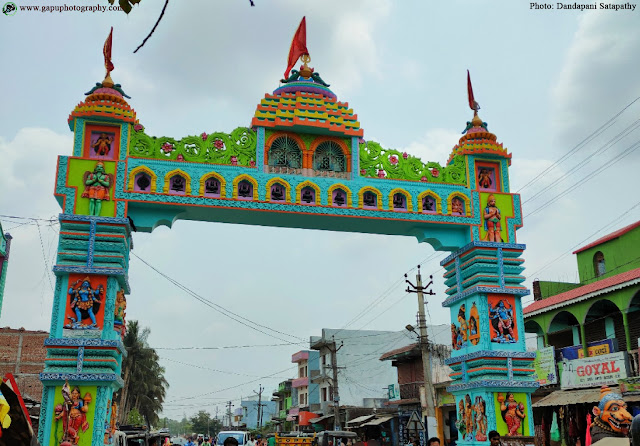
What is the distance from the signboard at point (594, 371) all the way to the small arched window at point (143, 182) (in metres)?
12.2

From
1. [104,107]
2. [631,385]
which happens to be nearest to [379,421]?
[631,385]

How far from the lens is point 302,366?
46375 mm

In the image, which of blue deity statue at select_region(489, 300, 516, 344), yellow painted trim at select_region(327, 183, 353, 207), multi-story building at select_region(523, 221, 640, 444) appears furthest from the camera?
multi-story building at select_region(523, 221, 640, 444)

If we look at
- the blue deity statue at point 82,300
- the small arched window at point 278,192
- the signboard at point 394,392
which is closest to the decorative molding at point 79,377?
the blue deity statue at point 82,300

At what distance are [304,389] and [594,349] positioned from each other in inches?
1163

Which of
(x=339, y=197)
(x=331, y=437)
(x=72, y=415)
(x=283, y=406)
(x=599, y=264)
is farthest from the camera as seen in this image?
(x=283, y=406)

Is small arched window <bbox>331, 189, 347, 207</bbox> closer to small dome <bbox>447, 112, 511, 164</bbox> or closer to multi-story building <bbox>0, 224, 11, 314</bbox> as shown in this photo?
small dome <bbox>447, 112, 511, 164</bbox>

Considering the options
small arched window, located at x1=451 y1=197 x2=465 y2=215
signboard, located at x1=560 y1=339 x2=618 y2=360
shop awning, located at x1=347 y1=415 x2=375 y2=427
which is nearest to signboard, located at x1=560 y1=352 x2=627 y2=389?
signboard, located at x1=560 y1=339 x2=618 y2=360

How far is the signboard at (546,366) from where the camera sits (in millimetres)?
19547

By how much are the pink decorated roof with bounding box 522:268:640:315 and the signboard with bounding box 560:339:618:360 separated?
4.35 ft

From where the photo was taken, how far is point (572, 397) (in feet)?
59.2

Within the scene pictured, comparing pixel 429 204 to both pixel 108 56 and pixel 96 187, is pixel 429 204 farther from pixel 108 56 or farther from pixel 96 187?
pixel 108 56

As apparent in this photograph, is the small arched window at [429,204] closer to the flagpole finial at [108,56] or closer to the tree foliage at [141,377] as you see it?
the flagpole finial at [108,56]

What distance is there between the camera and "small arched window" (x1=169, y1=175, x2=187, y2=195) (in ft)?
42.0
